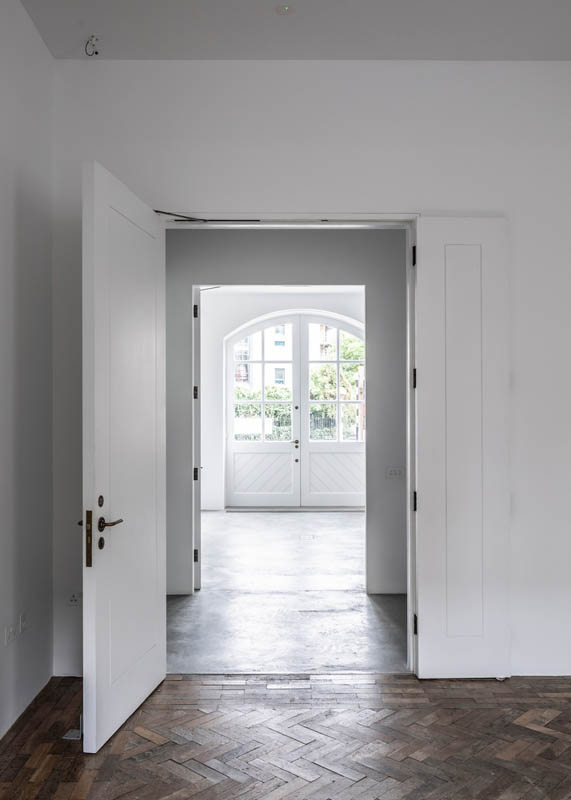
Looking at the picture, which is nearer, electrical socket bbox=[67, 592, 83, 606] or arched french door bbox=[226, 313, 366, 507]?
electrical socket bbox=[67, 592, 83, 606]

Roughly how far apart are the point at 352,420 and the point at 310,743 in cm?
665

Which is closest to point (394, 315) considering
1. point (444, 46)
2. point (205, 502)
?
point (444, 46)

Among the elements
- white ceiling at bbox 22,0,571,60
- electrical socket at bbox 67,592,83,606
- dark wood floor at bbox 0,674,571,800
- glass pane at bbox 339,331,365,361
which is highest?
white ceiling at bbox 22,0,571,60

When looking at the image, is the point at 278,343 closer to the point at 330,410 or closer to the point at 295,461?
the point at 330,410

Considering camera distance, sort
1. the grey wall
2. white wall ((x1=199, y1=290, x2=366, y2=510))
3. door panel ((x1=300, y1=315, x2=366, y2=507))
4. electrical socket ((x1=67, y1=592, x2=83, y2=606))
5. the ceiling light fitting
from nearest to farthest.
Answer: the ceiling light fitting → electrical socket ((x1=67, y1=592, x2=83, y2=606)) → the grey wall → white wall ((x1=199, y1=290, x2=366, y2=510)) → door panel ((x1=300, y1=315, x2=366, y2=507))

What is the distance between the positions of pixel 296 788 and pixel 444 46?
3.46 meters

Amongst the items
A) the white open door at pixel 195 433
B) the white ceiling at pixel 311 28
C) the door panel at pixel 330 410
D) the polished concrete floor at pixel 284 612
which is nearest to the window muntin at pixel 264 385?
the door panel at pixel 330 410

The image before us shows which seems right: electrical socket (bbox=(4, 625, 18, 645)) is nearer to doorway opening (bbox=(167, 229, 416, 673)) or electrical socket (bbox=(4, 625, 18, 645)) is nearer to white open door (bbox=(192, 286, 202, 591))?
doorway opening (bbox=(167, 229, 416, 673))

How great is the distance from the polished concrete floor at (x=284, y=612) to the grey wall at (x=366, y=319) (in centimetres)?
46

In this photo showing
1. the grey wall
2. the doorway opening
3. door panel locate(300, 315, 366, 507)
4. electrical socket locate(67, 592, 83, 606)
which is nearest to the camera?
electrical socket locate(67, 592, 83, 606)

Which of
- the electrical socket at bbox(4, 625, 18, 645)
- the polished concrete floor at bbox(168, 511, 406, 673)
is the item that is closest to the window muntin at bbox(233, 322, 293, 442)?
the polished concrete floor at bbox(168, 511, 406, 673)

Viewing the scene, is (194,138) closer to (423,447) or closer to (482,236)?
(482,236)

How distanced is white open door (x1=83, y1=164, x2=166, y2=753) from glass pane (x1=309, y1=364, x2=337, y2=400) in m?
5.90

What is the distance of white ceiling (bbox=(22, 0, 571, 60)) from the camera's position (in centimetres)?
298
